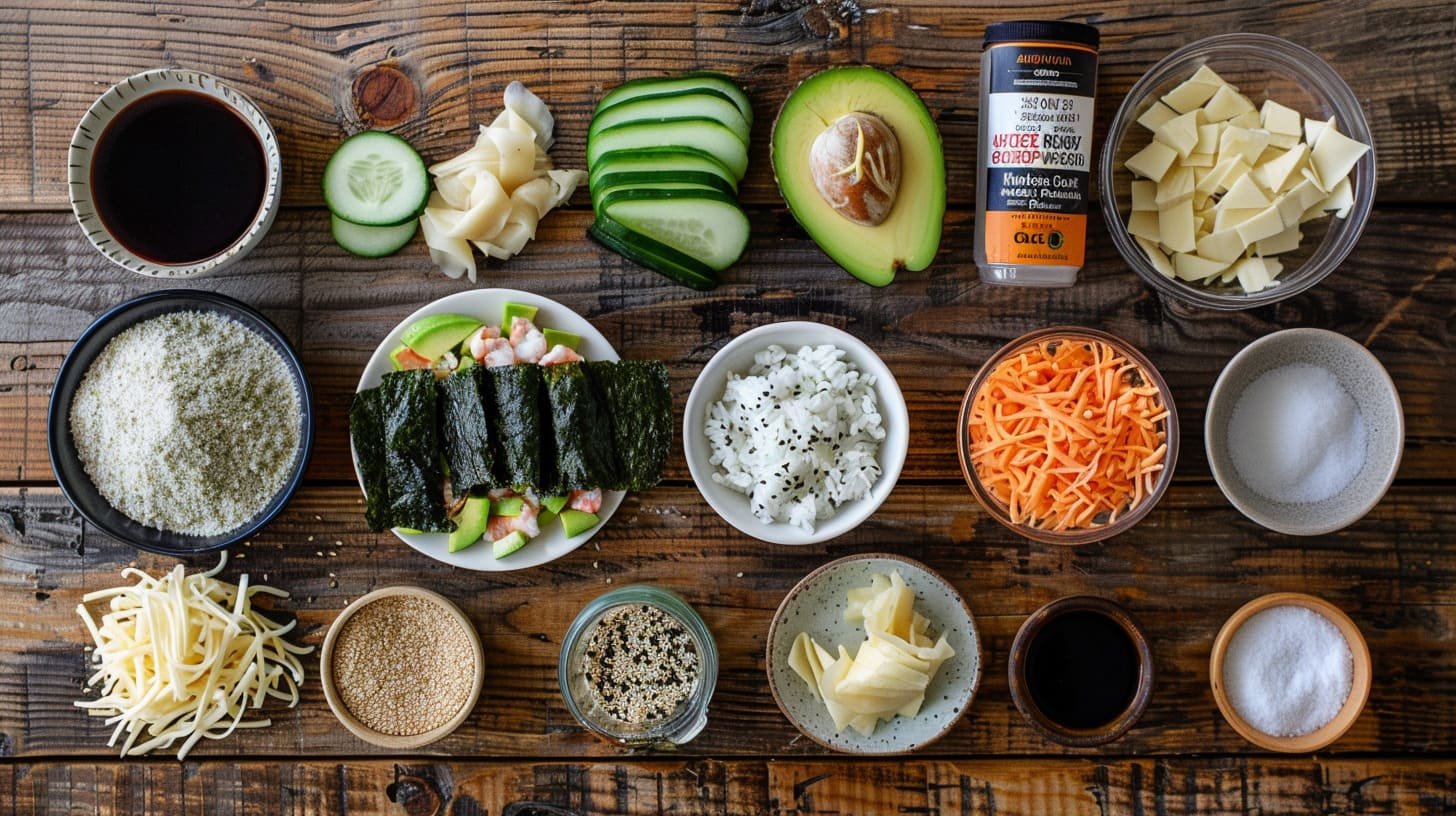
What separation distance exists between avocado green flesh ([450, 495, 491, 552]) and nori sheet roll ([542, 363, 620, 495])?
6.2 inches

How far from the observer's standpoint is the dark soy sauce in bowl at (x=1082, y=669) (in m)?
1.94

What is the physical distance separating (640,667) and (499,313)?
2.57 ft

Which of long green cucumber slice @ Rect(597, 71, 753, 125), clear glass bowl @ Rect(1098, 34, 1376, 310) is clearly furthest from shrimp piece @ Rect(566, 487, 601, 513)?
clear glass bowl @ Rect(1098, 34, 1376, 310)

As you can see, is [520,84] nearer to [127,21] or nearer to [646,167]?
[646,167]

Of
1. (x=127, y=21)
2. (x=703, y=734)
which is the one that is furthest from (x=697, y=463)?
(x=127, y=21)

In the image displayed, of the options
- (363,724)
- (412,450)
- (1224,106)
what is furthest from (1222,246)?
(363,724)

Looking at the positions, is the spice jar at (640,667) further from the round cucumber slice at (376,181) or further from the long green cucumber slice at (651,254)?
the round cucumber slice at (376,181)

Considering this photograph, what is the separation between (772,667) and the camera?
76.6 inches

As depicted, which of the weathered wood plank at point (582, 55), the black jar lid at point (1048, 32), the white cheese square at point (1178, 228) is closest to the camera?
the black jar lid at point (1048, 32)

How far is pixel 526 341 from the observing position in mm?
1911

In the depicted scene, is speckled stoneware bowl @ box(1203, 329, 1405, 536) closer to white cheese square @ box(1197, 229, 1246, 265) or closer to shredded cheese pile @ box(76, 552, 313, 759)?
white cheese square @ box(1197, 229, 1246, 265)

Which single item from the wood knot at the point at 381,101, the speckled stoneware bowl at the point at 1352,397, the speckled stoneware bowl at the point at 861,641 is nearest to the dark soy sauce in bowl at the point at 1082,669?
the speckled stoneware bowl at the point at 861,641

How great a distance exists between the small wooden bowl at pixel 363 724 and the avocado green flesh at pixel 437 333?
0.50 m

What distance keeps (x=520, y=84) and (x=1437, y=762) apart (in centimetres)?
246
